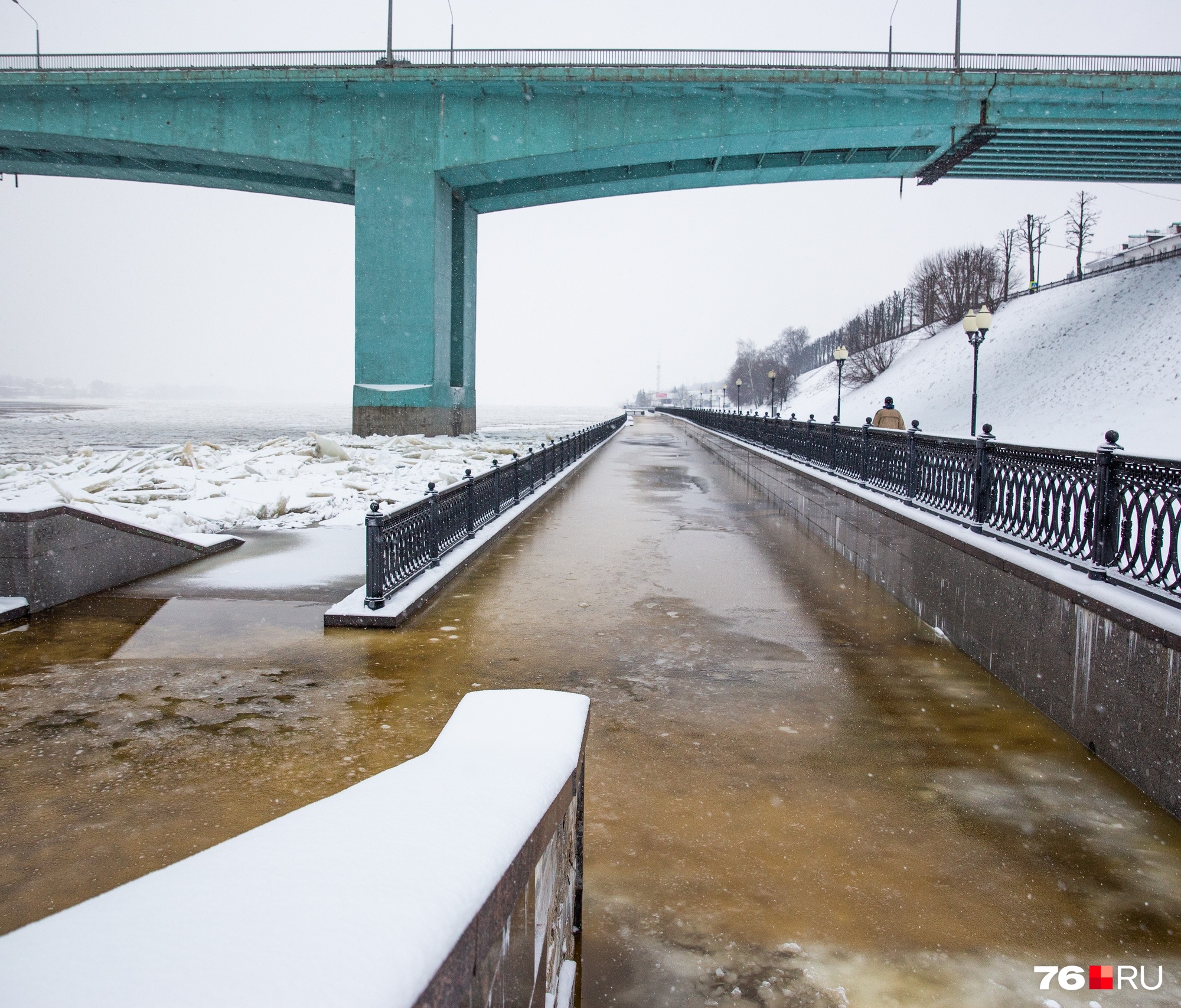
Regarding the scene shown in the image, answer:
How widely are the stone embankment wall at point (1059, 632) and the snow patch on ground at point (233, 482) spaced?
5.95m

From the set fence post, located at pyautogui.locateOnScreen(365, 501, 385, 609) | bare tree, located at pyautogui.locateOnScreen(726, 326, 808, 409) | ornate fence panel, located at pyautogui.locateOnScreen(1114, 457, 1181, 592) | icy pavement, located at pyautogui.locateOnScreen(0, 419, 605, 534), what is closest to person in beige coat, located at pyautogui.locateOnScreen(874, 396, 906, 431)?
icy pavement, located at pyautogui.locateOnScreen(0, 419, 605, 534)

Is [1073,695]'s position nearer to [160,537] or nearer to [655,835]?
[655,835]

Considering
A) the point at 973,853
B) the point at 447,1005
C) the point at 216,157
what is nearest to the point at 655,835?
the point at 973,853

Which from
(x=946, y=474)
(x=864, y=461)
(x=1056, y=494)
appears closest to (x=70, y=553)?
(x=1056, y=494)

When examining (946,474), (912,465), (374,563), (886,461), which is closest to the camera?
(374,563)

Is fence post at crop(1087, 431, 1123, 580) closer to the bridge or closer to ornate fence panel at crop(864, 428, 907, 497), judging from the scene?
ornate fence panel at crop(864, 428, 907, 497)

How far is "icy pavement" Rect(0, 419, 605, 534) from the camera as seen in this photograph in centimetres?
1322

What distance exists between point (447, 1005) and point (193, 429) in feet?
236

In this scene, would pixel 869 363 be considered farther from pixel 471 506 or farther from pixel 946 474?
pixel 946 474

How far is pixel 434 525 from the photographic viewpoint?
9.47 m

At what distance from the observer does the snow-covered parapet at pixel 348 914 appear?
42.8 inches

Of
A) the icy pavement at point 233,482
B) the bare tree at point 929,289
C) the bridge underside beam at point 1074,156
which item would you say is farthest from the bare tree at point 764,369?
the icy pavement at point 233,482

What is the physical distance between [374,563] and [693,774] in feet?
13.5

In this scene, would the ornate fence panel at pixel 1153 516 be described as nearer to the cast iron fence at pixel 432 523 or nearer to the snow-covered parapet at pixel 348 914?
the snow-covered parapet at pixel 348 914
